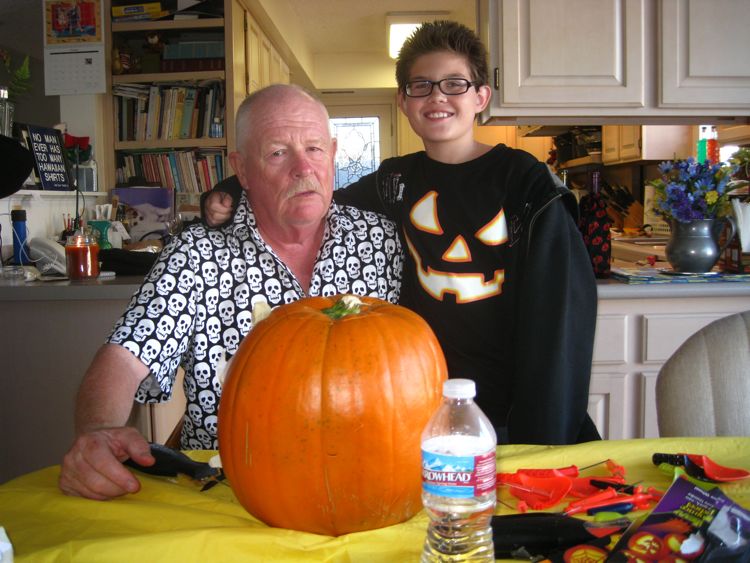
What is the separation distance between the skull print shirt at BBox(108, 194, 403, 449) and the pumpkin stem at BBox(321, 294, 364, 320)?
471mm

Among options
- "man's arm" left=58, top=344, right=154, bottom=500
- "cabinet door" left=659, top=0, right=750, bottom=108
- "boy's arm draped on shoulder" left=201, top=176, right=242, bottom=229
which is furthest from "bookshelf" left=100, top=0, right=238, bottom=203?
"man's arm" left=58, top=344, right=154, bottom=500

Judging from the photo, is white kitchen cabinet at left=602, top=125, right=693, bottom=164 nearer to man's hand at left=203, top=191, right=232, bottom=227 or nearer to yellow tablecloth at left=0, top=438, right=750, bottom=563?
man's hand at left=203, top=191, right=232, bottom=227

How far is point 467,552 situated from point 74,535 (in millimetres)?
424

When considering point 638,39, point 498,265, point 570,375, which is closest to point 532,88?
point 638,39

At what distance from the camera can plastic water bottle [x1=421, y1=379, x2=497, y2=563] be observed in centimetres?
61

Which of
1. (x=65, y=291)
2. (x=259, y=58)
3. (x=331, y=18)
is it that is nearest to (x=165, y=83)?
(x=259, y=58)

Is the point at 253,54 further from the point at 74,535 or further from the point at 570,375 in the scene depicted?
the point at 74,535

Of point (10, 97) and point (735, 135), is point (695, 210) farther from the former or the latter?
point (10, 97)

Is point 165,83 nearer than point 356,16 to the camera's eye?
Yes

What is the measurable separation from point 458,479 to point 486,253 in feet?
3.20

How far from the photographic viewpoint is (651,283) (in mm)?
2285

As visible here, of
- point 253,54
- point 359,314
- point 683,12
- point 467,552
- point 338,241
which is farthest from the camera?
point 253,54

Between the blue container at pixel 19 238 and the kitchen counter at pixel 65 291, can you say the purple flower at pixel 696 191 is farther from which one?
the blue container at pixel 19 238

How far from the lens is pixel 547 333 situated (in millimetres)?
1445
